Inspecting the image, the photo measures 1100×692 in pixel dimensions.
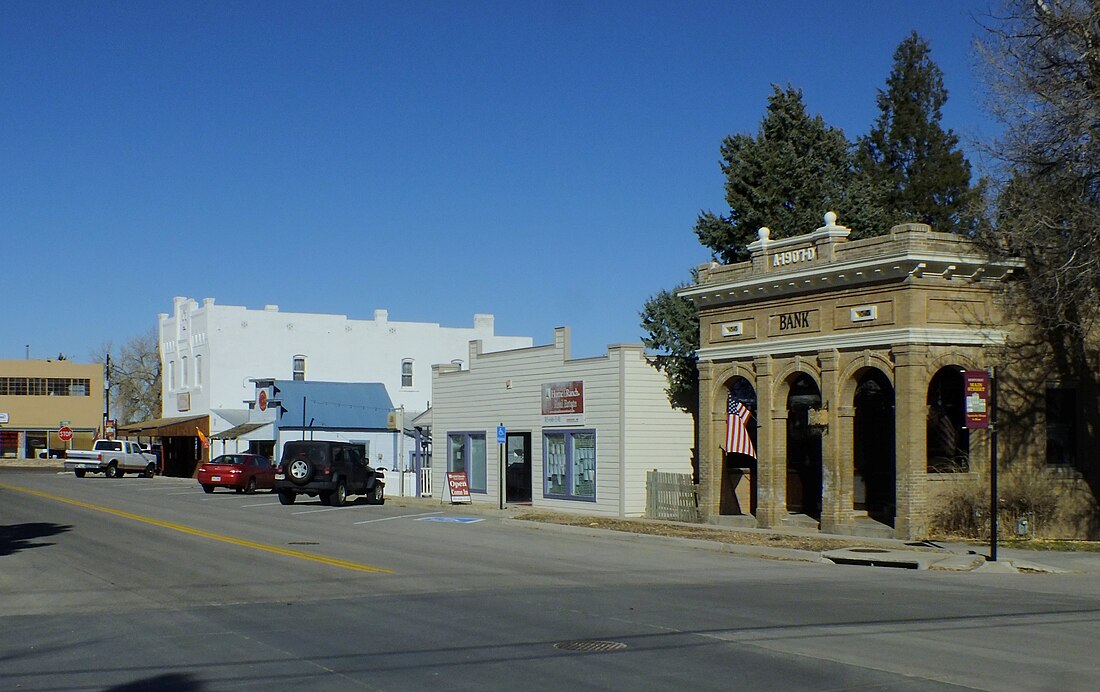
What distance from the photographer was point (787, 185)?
4081 cm

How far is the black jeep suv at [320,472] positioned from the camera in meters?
37.2

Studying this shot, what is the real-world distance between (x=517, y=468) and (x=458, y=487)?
2.04m

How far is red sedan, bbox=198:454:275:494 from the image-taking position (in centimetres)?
4647

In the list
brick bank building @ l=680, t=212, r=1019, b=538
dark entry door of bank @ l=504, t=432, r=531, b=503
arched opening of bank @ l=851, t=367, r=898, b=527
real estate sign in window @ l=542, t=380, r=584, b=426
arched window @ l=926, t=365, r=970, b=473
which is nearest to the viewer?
brick bank building @ l=680, t=212, r=1019, b=538

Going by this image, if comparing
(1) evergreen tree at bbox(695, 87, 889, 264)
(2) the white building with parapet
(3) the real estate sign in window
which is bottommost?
(3) the real estate sign in window

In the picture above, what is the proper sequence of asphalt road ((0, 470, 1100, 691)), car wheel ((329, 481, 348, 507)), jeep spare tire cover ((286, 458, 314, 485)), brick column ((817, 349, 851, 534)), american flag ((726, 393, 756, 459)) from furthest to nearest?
1. car wheel ((329, 481, 348, 507))
2. jeep spare tire cover ((286, 458, 314, 485))
3. american flag ((726, 393, 756, 459))
4. brick column ((817, 349, 851, 534))
5. asphalt road ((0, 470, 1100, 691))

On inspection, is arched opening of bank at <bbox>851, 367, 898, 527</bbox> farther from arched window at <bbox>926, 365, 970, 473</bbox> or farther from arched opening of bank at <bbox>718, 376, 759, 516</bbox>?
arched opening of bank at <bbox>718, 376, 759, 516</bbox>

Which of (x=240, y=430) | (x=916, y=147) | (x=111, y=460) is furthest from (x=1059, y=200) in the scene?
(x=111, y=460)

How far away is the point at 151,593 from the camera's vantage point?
15.8 metres

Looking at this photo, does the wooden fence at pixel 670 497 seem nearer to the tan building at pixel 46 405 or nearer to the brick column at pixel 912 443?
the brick column at pixel 912 443

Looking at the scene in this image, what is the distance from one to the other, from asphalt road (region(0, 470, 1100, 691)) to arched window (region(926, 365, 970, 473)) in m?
7.13

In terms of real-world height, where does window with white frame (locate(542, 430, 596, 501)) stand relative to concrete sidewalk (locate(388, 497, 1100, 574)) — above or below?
above

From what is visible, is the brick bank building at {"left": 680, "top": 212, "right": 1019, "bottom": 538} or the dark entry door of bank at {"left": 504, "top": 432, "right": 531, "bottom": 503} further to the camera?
the dark entry door of bank at {"left": 504, "top": 432, "right": 531, "bottom": 503}

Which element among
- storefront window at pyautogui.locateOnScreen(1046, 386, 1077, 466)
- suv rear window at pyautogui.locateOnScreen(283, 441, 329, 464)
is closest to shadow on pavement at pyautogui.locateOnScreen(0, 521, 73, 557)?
suv rear window at pyautogui.locateOnScreen(283, 441, 329, 464)
